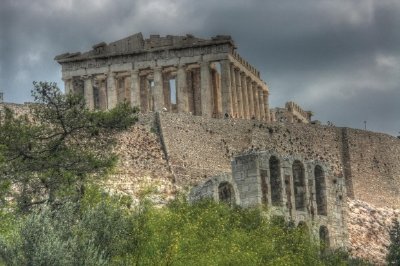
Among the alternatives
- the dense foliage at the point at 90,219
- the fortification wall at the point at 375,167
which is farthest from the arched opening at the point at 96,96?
the dense foliage at the point at 90,219

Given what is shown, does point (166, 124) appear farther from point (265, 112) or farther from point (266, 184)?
point (265, 112)

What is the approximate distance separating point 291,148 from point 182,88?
31.9 ft

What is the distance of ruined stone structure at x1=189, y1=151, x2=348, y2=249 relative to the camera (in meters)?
48.9

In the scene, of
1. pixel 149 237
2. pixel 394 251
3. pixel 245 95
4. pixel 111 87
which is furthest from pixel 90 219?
pixel 245 95

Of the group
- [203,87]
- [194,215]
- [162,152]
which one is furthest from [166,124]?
[194,215]

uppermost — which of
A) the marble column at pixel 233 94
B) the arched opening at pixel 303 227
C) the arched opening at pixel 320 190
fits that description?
the marble column at pixel 233 94

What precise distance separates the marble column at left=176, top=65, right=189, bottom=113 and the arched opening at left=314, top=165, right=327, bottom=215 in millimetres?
24224

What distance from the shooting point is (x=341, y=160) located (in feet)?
244

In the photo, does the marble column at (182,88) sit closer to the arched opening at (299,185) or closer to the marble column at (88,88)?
the marble column at (88,88)

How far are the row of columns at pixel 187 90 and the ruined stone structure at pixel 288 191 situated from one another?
21.0m

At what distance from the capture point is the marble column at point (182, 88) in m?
76.9

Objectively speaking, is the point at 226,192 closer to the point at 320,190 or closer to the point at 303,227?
the point at 303,227

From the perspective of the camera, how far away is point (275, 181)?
50250 millimetres

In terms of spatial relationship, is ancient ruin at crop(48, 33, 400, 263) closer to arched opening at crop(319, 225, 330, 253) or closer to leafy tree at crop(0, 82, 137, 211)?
arched opening at crop(319, 225, 330, 253)
